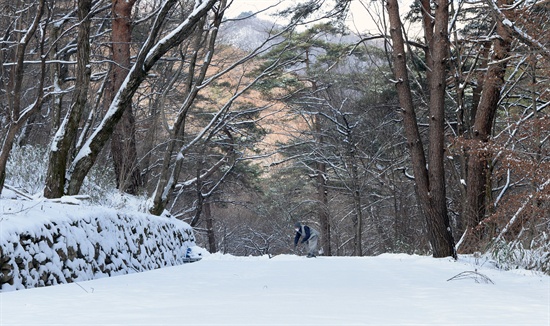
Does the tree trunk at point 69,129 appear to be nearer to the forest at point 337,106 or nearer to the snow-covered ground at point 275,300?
the forest at point 337,106

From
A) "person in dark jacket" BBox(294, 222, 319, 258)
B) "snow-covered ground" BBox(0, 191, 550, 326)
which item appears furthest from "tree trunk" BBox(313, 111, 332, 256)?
"snow-covered ground" BBox(0, 191, 550, 326)

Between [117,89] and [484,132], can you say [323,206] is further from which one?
[484,132]

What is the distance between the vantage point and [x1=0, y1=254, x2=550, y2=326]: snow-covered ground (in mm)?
3717

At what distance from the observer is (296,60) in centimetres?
1484

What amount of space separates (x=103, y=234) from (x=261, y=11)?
5765 mm

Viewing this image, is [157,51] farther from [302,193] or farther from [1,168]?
[302,193]

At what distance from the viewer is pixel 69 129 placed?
9477 mm

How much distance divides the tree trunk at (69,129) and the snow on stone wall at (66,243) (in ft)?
3.77

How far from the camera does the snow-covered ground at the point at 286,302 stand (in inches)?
146

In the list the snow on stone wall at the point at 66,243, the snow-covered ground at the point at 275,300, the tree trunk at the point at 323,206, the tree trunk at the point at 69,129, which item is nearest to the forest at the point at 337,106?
the tree trunk at the point at 69,129

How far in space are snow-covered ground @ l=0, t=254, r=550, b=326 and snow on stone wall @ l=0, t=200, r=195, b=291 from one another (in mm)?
445

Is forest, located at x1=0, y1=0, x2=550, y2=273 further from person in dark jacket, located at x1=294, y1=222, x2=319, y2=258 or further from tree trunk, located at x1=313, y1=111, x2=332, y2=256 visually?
person in dark jacket, located at x1=294, y1=222, x2=319, y2=258

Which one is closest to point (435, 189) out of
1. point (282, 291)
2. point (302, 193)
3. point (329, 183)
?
point (282, 291)

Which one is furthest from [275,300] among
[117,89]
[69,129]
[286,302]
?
[117,89]
